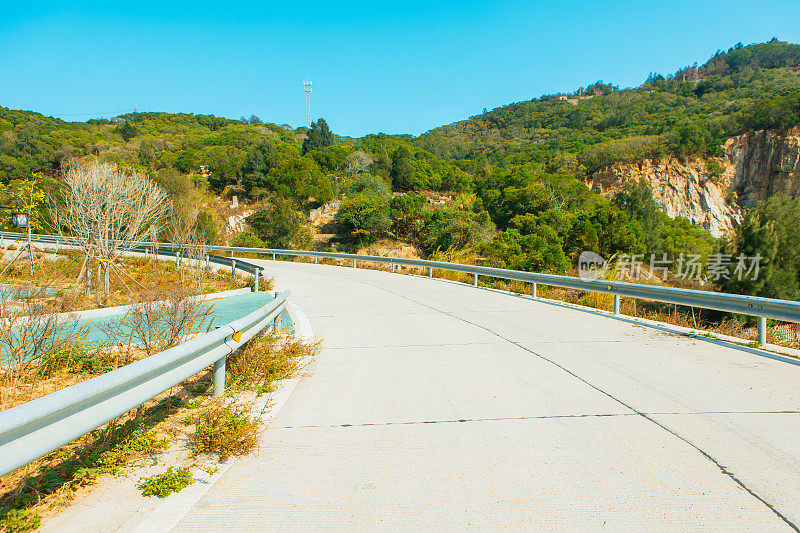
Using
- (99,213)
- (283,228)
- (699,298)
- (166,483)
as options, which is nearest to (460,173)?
(283,228)

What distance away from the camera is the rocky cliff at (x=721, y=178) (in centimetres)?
7000

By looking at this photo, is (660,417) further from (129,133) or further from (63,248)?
(129,133)

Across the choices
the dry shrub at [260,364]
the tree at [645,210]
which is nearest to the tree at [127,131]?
the tree at [645,210]

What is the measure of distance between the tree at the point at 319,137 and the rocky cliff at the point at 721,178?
42152 millimetres

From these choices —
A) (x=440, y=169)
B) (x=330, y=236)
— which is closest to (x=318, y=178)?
(x=330, y=236)

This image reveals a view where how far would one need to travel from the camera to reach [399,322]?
32.7ft

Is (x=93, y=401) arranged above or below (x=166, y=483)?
above

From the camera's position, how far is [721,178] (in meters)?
74.5

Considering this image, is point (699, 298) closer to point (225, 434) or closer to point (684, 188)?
point (225, 434)

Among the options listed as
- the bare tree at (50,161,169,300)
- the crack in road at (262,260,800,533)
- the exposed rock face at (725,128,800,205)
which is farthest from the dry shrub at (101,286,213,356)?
the exposed rock face at (725,128,800,205)

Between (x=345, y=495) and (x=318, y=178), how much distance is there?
56.8m

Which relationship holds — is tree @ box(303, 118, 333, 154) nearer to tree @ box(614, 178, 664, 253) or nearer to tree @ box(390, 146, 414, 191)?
tree @ box(390, 146, 414, 191)

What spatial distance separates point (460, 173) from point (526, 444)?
67389 millimetres

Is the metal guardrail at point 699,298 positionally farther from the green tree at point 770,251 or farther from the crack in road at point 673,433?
the green tree at point 770,251
